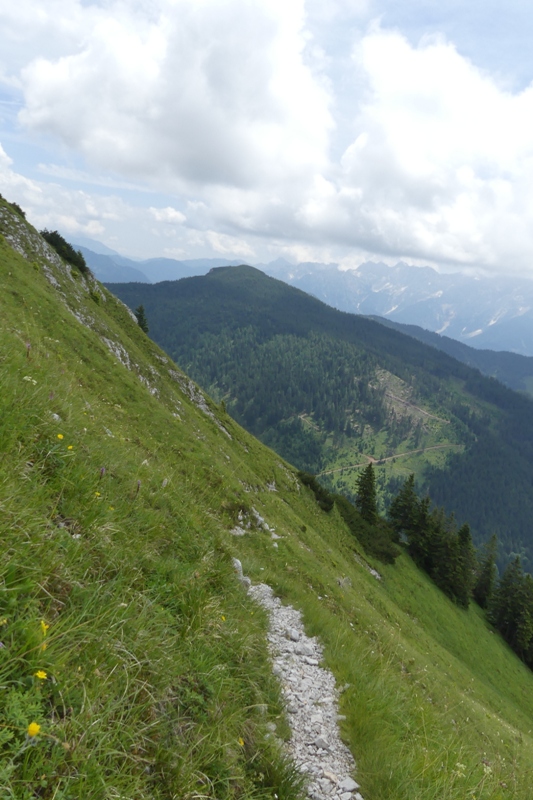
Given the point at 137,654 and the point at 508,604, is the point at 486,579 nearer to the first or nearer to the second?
the point at 508,604

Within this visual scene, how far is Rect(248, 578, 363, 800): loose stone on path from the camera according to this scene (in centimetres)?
443

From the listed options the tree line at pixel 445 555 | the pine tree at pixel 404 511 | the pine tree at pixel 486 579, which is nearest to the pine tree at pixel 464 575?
the tree line at pixel 445 555

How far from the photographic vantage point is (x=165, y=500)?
312 inches

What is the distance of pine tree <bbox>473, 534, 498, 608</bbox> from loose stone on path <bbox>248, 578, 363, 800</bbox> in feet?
253

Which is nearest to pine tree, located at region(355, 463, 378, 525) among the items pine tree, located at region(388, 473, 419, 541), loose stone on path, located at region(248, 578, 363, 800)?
pine tree, located at region(388, 473, 419, 541)

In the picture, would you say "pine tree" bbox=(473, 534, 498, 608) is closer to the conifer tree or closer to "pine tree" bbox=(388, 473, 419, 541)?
the conifer tree

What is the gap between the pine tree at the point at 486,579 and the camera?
230 ft

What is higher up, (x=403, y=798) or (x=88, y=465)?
(x=88, y=465)

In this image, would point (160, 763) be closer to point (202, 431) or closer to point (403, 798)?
point (403, 798)

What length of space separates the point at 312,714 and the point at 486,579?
82.0 meters

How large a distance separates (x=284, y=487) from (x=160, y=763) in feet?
132

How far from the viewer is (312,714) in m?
5.45

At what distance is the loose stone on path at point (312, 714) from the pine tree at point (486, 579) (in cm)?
7711

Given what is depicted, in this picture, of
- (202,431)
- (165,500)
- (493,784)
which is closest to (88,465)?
(165,500)
